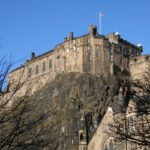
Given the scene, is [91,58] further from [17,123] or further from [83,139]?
[17,123]

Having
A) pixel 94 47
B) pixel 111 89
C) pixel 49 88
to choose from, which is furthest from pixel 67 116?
pixel 94 47

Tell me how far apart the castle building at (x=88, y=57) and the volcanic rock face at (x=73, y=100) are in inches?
104

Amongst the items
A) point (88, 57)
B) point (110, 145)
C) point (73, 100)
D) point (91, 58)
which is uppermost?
point (88, 57)

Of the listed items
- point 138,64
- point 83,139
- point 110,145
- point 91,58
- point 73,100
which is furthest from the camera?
point 91,58

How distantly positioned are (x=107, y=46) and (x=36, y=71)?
16501 mm

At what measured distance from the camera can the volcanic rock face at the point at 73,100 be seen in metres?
65.9

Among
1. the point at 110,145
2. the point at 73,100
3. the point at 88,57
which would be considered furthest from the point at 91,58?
the point at 110,145

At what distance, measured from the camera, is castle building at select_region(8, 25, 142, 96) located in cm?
8750

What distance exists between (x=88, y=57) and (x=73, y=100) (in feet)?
48.9

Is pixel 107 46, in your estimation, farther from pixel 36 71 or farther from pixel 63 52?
pixel 36 71

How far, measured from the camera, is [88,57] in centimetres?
8894

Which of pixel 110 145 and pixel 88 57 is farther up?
pixel 88 57

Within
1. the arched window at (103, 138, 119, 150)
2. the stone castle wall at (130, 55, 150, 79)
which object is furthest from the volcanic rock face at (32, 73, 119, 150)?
the arched window at (103, 138, 119, 150)

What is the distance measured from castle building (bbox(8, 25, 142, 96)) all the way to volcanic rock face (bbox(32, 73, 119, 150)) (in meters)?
2.64
